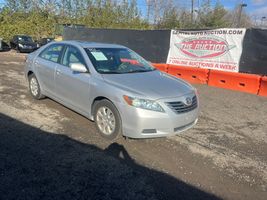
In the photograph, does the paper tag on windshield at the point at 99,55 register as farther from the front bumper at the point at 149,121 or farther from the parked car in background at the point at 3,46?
the parked car in background at the point at 3,46

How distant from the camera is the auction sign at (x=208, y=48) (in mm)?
10154

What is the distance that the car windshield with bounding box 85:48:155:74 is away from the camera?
17.0 feet

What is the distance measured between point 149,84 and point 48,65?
2580 mm

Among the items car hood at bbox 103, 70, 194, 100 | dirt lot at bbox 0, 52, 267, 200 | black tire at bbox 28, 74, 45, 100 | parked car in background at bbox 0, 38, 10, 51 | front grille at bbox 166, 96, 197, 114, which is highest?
car hood at bbox 103, 70, 194, 100

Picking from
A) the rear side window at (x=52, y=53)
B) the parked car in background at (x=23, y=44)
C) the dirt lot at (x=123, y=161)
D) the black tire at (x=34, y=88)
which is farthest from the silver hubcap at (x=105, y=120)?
the parked car in background at (x=23, y=44)

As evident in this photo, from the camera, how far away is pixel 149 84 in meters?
4.74

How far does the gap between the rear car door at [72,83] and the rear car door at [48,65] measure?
0.69 feet

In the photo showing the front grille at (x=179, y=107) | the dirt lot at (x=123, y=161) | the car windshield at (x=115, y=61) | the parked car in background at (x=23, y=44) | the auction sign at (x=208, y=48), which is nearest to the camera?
the dirt lot at (x=123, y=161)

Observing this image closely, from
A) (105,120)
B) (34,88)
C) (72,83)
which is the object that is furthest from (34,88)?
(105,120)

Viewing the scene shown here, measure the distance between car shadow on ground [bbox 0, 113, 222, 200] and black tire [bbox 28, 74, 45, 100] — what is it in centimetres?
223

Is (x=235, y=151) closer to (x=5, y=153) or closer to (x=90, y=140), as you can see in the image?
(x=90, y=140)

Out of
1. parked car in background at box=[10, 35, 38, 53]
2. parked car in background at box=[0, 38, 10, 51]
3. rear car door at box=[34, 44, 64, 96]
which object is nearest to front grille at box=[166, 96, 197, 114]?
rear car door at box=[34, 44, 64, 96]

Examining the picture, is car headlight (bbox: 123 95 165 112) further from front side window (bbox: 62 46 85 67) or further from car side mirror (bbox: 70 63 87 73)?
front side window (bbox: 62 46 85 67)

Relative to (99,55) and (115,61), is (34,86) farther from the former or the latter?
(115,61)
